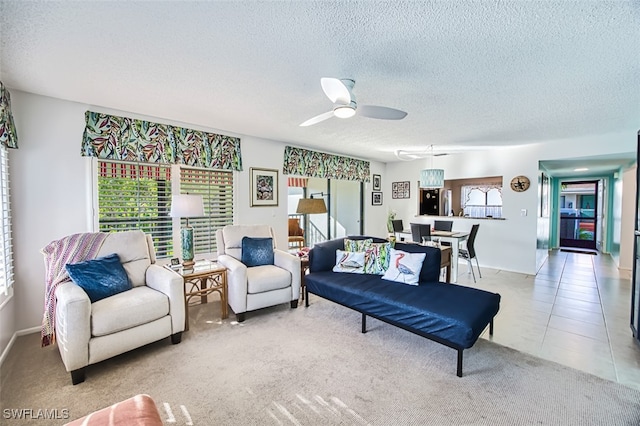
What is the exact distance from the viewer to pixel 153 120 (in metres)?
3.50

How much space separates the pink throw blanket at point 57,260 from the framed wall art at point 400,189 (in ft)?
19.7

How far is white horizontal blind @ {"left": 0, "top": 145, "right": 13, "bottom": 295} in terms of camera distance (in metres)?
2.43

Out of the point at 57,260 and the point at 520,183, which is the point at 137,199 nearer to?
the point at 57,260

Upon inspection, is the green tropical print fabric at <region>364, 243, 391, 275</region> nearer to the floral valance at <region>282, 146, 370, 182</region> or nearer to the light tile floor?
the light tile floor

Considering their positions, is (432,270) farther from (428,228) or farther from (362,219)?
(362,219)

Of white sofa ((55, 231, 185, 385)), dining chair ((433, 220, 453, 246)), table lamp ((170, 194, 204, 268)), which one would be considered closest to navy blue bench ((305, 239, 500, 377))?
table lamp ((170, 194, 204, 268))

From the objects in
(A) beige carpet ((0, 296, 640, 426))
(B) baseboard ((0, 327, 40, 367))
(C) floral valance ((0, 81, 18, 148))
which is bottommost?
(A) beige carpet ((0, 296, 640, 426))

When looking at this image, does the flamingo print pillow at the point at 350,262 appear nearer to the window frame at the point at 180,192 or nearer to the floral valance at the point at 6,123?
the window frame at the point at 180,192

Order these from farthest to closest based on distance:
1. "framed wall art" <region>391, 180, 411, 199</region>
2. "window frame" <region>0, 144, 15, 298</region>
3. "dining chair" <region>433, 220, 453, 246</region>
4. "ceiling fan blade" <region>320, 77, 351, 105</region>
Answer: "framed wall art" <region>391, 180, 411, 199</region> → "dining chair" <region>433, 220, 453, 246</region> → "window frame" <region>0, 144, 15, 298</region> → "ceiling fan blade" <region>320, 77, 351, 105</region>

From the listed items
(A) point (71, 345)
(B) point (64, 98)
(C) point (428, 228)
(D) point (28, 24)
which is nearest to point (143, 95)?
(B) point (64, 98)

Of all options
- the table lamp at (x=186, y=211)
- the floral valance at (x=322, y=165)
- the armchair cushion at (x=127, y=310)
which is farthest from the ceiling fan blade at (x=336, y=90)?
the floral valance at (x=322, y=165)

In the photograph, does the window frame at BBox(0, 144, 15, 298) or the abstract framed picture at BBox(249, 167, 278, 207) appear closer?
the window frame at BBox(0, 144, 15, 298)

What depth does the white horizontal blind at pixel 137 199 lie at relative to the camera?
324cm

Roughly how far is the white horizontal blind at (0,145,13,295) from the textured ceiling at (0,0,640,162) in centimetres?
73
